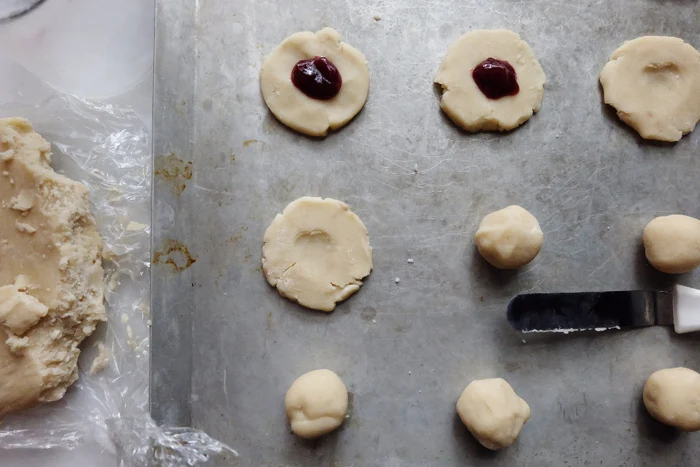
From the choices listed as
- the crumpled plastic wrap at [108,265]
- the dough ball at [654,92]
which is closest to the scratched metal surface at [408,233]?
the dough ball at [654,92]

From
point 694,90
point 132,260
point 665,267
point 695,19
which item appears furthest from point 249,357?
point 695,19

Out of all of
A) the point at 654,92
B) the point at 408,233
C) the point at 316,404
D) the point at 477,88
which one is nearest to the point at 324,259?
the point at 408,233

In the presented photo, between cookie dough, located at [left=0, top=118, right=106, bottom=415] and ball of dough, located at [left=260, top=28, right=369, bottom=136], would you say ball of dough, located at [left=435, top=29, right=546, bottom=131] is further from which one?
cookie dough, located at [left=0, top=118, right=106, bottom=415]

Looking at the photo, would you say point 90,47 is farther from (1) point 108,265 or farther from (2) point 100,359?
(2) point 100,359

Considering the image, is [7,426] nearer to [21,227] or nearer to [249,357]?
[21,227]

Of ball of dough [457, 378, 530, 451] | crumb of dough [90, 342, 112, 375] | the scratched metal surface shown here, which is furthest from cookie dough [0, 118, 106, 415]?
ball of dough [457, 378, 530, 451]

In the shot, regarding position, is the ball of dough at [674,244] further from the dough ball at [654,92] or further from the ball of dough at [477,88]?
the ball of dough at [477,88]
